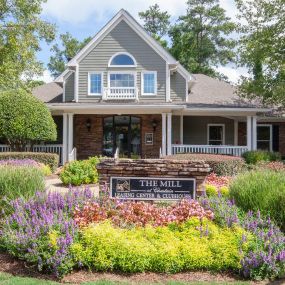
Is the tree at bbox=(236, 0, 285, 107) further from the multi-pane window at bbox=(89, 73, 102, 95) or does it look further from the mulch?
the mulch

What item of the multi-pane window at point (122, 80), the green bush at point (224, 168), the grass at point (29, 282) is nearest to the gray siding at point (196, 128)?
the multi-pane window at point (122, 80)

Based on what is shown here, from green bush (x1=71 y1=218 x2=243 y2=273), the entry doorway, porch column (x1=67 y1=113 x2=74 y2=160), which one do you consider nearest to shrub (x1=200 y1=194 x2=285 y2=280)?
green bush (x1=71 y1=218 x2=243 y2=273)

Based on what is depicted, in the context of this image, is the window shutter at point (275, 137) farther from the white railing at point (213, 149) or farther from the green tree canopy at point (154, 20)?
the green tree canopy at point (154, 20)

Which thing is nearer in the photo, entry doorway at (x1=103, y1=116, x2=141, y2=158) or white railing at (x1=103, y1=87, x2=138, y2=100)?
white railing at (x1=103, y1=87, x2=138, y2=100)

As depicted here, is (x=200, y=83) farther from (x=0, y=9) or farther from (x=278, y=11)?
(x=0, y=9)

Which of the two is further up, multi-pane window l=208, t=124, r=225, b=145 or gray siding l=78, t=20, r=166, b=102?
gray siding l=78, t=20, r=166, b=102

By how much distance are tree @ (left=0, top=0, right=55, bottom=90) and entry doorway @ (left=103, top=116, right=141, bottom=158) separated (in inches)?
269

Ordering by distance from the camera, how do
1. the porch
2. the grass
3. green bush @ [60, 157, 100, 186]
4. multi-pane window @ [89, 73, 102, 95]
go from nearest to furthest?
the grass → green bush @ [60, 157, 100, 186] → multi-pane window @ [89, 73, 102, 95] → the porch

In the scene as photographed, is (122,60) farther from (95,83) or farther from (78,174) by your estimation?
(78,174)

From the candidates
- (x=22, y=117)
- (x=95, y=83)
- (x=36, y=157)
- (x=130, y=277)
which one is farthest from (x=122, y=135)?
(x=130, y=277)

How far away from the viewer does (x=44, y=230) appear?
6465 millimetres

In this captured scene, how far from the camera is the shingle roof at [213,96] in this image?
2430 centimetres

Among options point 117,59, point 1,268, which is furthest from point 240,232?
point 117,59

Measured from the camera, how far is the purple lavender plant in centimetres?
593
